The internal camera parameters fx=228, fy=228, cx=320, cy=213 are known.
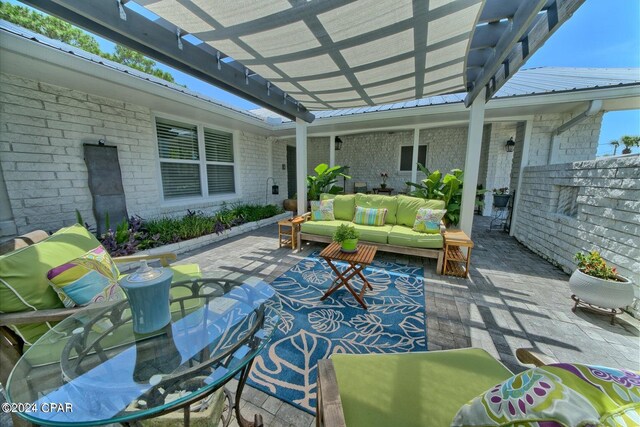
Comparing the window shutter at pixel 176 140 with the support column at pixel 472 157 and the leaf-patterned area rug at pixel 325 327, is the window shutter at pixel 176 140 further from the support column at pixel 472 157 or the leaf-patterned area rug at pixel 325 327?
the support column at pixel 472 157

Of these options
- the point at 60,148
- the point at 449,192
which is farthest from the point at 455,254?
the point at 60,148

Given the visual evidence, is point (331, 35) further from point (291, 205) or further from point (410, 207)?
point (291, 205)

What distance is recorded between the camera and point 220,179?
6.54m

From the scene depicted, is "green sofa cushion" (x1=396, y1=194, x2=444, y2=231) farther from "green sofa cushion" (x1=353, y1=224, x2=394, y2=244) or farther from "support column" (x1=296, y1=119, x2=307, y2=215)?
"support column" (x1=296, y1=119, x2=307, y2=215)

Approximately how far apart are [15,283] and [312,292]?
2.49 metres

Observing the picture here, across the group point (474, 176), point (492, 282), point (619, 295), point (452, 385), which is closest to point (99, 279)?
point (452, 385)

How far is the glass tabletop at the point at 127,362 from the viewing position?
93 cm

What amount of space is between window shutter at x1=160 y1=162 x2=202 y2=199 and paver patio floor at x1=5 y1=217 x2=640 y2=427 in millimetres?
1921

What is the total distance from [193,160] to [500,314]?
6.56 m

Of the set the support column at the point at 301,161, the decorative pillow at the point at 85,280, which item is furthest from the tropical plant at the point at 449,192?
the decorative pillow at the point at 85,280

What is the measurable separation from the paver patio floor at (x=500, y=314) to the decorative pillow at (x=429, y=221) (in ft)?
2.04

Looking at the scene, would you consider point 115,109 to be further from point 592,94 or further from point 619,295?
point 592,94

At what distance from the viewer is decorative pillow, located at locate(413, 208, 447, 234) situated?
12.8 feet

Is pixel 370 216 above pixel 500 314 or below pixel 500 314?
above
